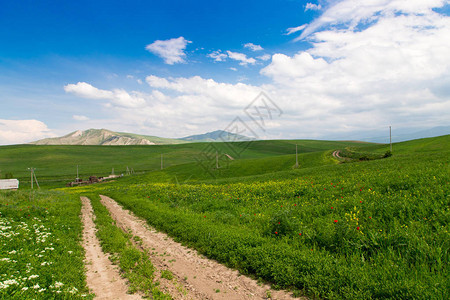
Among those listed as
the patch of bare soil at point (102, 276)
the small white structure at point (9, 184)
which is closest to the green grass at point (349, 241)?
the patch of bare soil at point (102, 276)

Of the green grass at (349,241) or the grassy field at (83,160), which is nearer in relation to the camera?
the green grass at (349,241)

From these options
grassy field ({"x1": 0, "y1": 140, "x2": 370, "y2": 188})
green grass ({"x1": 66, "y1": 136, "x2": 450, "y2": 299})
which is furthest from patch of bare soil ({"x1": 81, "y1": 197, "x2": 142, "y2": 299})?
grassy field ({"x1": 0, "y1": 140, "x2": 370, "y2": 188})

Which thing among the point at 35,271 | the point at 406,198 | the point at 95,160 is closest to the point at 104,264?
the point at 35,271

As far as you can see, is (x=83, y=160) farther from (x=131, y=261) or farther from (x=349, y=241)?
(x=349, y=241)

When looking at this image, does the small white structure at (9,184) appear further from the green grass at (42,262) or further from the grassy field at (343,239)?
the grassy field at (343,239)

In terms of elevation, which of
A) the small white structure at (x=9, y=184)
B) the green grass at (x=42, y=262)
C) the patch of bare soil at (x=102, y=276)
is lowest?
the small white structure at (x=9, y=184)

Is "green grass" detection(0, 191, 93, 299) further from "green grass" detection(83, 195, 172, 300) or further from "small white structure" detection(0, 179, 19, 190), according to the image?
"small white structure" detection(0, 179, 19, 190)

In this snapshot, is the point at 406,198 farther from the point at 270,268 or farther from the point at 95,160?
the point at 95,160

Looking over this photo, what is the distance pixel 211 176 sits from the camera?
64.9 metres

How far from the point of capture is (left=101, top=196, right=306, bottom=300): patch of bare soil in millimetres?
5637

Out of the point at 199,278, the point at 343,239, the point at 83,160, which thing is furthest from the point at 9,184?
the point at 343,239

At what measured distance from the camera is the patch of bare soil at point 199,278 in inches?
222

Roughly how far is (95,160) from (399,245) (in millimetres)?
149972

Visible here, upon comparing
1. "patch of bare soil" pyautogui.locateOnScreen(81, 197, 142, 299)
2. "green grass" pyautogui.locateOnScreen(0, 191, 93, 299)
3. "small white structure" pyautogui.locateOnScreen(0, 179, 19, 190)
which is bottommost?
"small white structure" pyautogui.locateOnScreen(0, 179, 19, 190)
